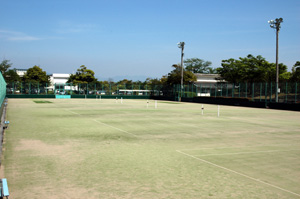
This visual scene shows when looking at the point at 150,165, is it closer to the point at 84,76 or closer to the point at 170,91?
the point at 170,91

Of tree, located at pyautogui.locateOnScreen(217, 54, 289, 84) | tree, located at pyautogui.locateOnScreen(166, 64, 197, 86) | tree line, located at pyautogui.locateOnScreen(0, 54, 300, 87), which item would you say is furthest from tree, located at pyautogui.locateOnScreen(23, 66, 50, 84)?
tree, located at pyautogui.locateOnScreen(217, 54, 289, 84)

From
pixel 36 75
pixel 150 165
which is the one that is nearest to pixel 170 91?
pixel 36 75

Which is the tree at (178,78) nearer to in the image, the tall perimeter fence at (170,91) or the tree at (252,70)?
the tree at (252,70)

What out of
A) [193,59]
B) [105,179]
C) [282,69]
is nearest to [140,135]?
[105,179]

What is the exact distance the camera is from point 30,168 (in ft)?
26.7

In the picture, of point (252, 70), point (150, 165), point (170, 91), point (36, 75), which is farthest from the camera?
point (36, 75)

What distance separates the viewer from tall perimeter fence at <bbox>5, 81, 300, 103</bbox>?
39.5 meters

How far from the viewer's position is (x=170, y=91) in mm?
64125

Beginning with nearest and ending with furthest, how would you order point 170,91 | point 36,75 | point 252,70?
point 170,91 → point 252,70 → point 36,75

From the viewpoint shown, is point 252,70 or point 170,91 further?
point 252,70

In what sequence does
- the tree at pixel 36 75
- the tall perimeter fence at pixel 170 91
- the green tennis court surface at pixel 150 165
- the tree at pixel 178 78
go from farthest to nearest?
1. the tree at pixel 36 75
2. the tree at pixel 178 78
3. the tall perimeter fence at pixel 170 91
4. the green tennis court surface at pixel 150 165

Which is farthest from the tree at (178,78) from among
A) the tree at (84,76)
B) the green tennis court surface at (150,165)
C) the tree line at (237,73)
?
the green tennis court surface at (150,165)

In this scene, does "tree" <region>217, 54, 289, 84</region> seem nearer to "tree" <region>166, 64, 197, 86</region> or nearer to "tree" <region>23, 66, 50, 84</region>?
"tree" <region>166, 64, 197, 86</region>

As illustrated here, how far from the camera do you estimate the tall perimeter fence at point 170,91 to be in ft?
130
